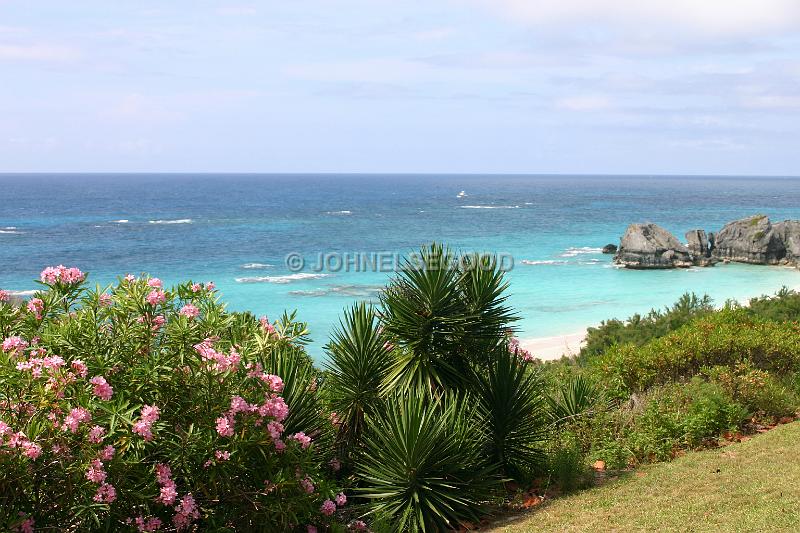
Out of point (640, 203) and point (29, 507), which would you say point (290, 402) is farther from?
point (640, 203)

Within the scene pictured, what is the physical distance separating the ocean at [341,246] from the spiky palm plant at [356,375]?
2.76 metres

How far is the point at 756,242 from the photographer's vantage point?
56.0 meters

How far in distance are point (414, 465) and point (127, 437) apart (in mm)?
3016

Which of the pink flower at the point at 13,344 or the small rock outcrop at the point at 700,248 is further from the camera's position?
the small rock outcrop at the point at 700,248

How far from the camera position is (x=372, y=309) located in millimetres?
8875

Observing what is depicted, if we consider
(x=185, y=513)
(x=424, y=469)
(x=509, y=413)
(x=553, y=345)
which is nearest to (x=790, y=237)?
(x=553, y=345)

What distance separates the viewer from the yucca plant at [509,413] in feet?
29.4

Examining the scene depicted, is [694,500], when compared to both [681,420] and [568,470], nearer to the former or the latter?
[568,470]

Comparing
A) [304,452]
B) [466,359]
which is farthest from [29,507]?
[466,359]

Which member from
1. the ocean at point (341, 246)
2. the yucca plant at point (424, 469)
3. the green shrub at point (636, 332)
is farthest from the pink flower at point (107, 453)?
the green shrub at point (636, 332)

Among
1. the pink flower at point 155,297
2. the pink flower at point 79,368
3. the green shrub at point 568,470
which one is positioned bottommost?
the green shrub at point 568,470

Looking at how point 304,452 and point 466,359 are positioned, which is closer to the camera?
point 304,452

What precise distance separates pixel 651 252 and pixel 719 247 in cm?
787

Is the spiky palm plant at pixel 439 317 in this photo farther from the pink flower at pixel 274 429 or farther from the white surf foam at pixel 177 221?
the white surf foam at pixel 177 221
